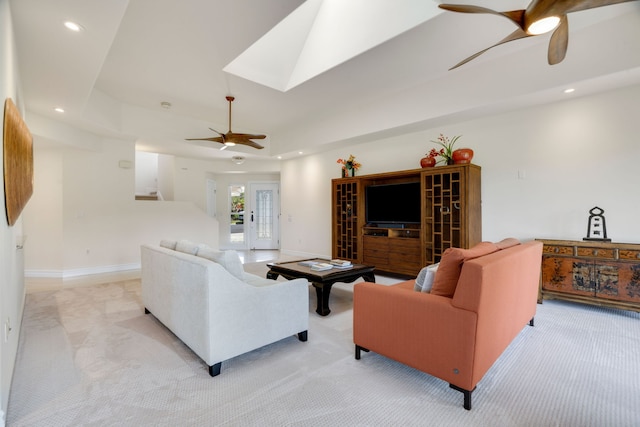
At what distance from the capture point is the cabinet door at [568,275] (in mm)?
3334

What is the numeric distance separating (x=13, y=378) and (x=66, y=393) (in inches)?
21.1

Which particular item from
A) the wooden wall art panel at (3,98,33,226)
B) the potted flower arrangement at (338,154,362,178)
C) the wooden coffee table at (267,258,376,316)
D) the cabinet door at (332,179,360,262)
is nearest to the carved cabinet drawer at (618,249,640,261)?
the wooden coffee table at (267,258,376,316)

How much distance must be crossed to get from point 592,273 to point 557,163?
1436mm

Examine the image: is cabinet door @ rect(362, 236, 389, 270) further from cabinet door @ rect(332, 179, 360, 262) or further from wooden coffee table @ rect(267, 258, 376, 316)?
wooden coffee table @ rect(267, 258, 376, 316)

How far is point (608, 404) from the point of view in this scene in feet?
5.91

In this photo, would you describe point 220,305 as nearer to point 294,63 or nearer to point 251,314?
point 251,314

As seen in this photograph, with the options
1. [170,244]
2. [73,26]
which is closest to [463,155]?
[170,244]

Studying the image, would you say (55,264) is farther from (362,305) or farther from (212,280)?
(362,305)

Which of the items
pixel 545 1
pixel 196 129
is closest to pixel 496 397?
pixel 545 1

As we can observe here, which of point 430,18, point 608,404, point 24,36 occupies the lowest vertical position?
point 608,404

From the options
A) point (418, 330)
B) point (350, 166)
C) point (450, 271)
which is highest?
point (350, 166)

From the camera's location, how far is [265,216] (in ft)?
30.1

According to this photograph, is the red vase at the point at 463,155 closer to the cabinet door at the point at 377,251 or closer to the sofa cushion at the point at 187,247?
the cabinet door at the point at 377,251

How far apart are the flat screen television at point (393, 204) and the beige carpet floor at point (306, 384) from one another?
8.09 ft
